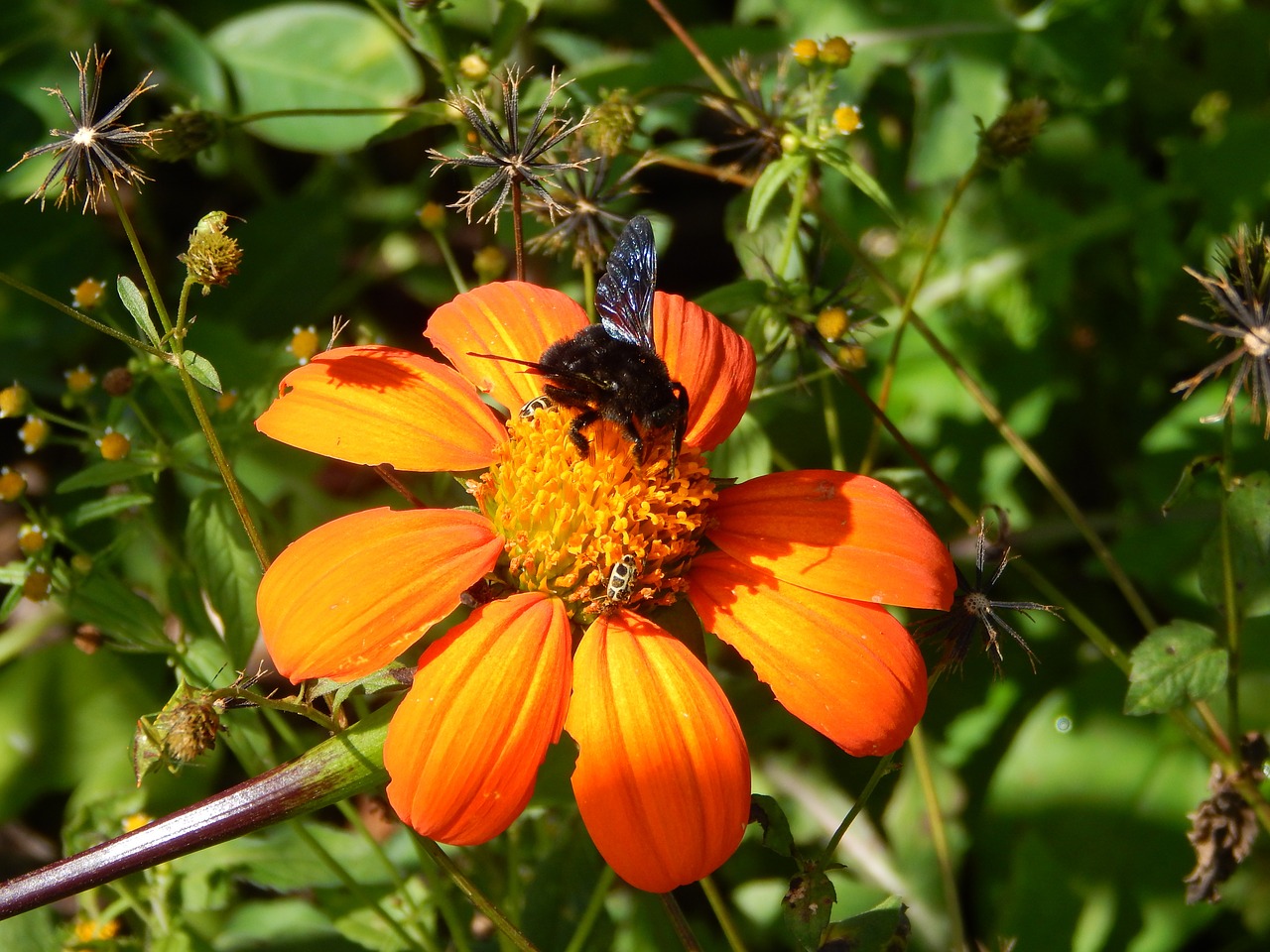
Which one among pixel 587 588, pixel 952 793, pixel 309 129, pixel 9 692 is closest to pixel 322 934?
pixel 9 692

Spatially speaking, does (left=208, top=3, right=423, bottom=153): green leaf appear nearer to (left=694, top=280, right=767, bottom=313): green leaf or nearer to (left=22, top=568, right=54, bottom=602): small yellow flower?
(left=694, top=280, right=767, bottom=313): green leaf

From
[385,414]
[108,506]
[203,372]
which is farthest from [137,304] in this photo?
[108,506]

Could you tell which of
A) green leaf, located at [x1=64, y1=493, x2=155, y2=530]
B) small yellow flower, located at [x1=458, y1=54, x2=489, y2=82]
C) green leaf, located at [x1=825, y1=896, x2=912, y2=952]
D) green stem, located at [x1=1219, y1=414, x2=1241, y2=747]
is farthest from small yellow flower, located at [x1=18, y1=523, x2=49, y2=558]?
green stem, located at [x1=1219, y1=414, x2=1241, y2=747]

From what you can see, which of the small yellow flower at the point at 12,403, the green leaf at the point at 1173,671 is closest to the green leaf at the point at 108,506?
the small yellow flower at the point at 12,403

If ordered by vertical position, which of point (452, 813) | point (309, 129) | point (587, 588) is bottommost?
point (452, 813)

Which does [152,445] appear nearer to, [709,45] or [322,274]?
[322,274]

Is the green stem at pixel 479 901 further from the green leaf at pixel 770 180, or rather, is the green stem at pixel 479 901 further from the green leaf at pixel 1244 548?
the green leaf at pixel 1244 548
